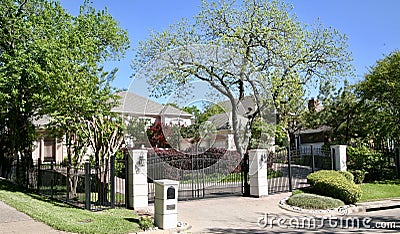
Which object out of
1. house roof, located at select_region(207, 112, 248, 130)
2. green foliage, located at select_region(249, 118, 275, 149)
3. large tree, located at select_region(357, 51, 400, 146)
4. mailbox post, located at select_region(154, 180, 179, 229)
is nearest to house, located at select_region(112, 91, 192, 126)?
mailbox post, located at select_region(154, 180, 179, 229)

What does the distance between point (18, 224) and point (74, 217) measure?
1.24m

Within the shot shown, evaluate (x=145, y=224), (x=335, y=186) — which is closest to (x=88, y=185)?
(x=145, y=224)

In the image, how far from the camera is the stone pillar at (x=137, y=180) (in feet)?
36.0

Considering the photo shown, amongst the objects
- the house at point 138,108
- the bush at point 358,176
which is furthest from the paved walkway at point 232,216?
the house at point 138,108

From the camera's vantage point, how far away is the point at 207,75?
18.8 m

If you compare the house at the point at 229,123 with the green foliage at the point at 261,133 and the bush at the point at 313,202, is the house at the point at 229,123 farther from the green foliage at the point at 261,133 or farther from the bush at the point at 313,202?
the bush at the point at 313,202

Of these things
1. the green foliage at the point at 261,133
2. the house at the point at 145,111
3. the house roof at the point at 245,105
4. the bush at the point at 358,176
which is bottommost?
the bush at the point at 358,176

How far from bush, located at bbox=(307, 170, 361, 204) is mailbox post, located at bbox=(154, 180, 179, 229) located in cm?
649

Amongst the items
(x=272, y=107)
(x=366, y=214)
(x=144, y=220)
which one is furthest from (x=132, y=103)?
(x=272, y=107)

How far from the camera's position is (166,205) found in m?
8.96

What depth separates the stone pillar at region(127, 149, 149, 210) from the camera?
Answer: 432 inches

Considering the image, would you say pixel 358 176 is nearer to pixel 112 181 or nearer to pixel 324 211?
pixel 324 211

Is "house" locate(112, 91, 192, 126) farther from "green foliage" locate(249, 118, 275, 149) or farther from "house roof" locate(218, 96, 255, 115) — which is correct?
"green foliage" locate(249, 118, 275, 149)

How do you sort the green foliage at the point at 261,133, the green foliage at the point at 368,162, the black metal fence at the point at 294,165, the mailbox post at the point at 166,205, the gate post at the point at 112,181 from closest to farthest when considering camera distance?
1. the mailbox post at the point at 166,205
2. the gate post at the point at 112,181
3. the black metal fence at the point at 294,165
4. the green foliage at the point at 368,162
5. the green foliage at the point at 261,133
